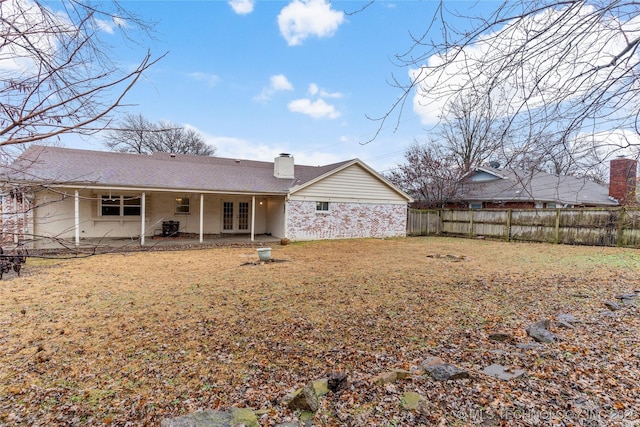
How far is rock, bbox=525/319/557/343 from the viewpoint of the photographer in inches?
Answer: 149

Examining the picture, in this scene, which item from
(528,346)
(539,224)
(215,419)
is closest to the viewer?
(215,419)

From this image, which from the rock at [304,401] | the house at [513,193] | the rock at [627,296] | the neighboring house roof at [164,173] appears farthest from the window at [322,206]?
the rock at [304,401]

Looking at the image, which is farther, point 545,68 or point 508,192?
point 508,192

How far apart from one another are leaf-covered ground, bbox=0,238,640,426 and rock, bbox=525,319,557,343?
0.14 metres

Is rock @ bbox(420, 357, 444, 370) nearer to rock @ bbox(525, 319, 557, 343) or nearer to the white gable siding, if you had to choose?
rock @ bbox(525, 319, 557, 343)

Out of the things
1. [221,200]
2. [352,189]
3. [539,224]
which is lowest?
[539,224]

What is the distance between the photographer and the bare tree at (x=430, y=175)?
2056 centimetres

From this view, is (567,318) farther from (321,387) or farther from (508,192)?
(508,192)

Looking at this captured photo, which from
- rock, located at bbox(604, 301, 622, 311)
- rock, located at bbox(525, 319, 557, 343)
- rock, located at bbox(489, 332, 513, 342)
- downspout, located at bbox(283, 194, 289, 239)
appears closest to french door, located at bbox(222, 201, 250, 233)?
downspout, located at bbox(283, 194, 289, 239)

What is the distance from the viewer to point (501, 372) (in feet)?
10.0

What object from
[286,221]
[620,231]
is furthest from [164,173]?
[620,231]

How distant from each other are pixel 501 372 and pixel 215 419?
2670 mm

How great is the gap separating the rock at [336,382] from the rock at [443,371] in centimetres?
87

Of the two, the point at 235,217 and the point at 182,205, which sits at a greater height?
the point at 182,205
